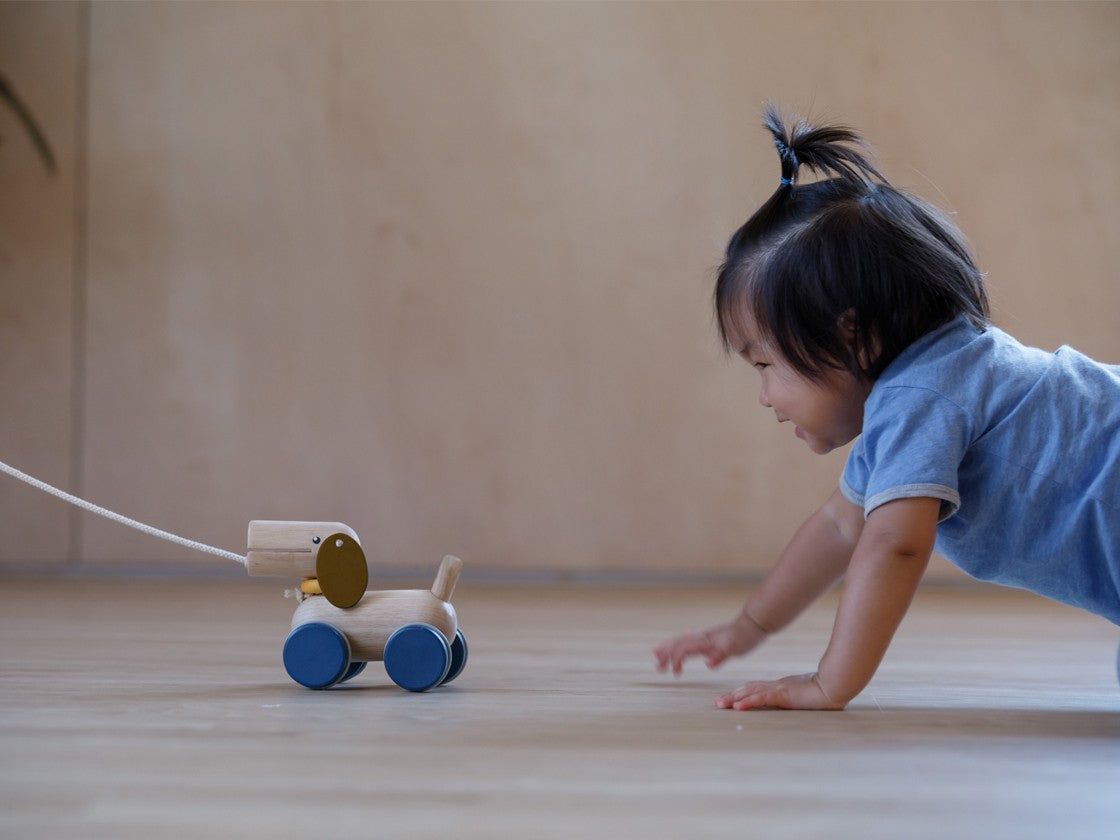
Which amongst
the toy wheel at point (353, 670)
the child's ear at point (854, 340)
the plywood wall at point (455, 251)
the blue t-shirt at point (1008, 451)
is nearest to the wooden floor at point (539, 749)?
the toy wheel at point (353, 670)

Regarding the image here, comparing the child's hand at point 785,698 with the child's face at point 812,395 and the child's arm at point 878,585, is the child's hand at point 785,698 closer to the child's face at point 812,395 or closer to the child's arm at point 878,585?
the child's arm at point 878,585

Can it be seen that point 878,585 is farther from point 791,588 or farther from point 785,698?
point 791,588

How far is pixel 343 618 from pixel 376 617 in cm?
3

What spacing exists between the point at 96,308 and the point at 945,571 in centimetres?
190

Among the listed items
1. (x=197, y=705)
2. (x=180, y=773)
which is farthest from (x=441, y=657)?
(x=180, y=773)

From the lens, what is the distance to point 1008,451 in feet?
2.82

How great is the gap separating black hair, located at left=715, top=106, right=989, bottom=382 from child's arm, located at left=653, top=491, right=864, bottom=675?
0.66 feet

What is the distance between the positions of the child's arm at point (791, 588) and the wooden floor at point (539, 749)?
0.04 meters

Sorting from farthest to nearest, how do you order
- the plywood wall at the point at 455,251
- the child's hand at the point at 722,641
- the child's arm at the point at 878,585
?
the plywood wall at the point at 455,251 < the child's hand at the point at 722,641 < the child's arm at the point at 878,585

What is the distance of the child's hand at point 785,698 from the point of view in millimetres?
842

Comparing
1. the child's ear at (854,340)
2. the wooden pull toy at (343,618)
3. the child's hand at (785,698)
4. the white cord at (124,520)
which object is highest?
the child's ear at (854,340)

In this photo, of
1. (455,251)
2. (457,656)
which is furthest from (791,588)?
(455,251)

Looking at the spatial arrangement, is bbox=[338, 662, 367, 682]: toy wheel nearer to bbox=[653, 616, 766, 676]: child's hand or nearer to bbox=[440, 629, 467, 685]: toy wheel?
bbox=[440, 629, 467, 685]: toy wheel

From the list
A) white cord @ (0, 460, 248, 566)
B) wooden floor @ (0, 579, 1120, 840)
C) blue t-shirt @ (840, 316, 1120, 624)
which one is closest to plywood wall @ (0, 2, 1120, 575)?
wooden floor @ (0, 579, 1120, 840)
